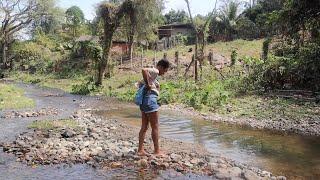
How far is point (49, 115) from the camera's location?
16656 millimetres

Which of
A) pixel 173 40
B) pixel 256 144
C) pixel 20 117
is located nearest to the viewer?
pixel 256 144

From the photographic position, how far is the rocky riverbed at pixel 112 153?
8.22m

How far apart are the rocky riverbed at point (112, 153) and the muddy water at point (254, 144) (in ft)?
2.11

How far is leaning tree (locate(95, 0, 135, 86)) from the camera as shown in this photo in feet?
99.7

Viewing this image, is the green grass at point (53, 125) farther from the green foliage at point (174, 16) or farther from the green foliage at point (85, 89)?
the green foliage at point (174, 16)

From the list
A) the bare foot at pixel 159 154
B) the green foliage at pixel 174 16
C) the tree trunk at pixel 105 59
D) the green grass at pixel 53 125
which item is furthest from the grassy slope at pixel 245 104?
the green foliage at pixel 174 16

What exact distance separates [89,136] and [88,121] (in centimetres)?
318

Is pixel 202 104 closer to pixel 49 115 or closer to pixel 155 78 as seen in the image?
pixel 49 115

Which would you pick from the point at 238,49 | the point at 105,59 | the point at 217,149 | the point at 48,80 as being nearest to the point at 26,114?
the point at 217,149

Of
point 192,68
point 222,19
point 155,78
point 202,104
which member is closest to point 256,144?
point 155,78

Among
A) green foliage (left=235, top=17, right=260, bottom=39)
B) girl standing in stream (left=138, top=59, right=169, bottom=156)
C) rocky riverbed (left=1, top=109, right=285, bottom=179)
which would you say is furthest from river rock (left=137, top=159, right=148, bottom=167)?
green foliage (left=235, top=17, right=260, bottom=39)

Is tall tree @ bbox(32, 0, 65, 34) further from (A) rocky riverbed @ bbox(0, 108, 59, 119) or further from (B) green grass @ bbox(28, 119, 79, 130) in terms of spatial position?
(B) green grass @ bbox(28, 119, 79, 130)

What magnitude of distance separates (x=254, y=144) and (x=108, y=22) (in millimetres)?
22095

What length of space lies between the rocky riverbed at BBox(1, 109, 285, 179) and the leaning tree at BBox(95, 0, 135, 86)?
18097 millimetres
